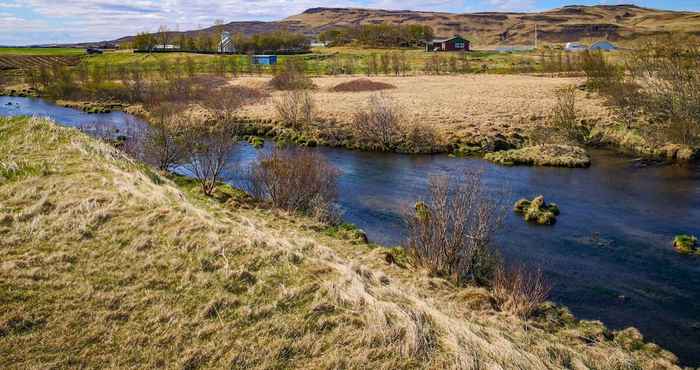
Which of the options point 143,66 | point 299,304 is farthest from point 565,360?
point 143,66

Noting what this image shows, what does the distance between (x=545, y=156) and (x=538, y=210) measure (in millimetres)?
14643

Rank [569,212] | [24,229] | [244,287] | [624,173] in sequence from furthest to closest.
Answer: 1. [624,173]
2. [569,212]
3. [24,229]
4. [244,287]

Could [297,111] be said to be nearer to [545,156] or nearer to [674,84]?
[545,156]

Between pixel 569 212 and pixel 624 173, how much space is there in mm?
11061

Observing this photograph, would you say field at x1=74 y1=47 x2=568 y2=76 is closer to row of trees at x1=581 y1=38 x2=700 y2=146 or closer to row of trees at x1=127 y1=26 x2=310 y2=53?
row of trees at x1=127 y1=26 x2=310 y2=53

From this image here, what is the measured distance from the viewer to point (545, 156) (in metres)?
39.3

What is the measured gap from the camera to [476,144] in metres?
44.5

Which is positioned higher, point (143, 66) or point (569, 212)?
point (143, 66)

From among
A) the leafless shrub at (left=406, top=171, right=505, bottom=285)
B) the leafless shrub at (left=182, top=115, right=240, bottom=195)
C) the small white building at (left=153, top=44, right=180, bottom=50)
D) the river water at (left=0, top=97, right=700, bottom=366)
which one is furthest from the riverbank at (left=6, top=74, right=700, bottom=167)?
the small white building at (left=153, top=44, right=180, bottom=50)

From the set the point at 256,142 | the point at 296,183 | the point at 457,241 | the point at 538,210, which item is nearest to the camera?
the point at 457,241

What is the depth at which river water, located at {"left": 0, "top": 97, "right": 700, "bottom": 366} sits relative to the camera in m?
17.2

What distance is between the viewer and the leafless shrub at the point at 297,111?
53.1 meters

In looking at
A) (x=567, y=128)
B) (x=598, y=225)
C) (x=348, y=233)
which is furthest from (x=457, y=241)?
(x=567, y=128)

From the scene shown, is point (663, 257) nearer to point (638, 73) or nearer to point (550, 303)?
point (550, 303)
